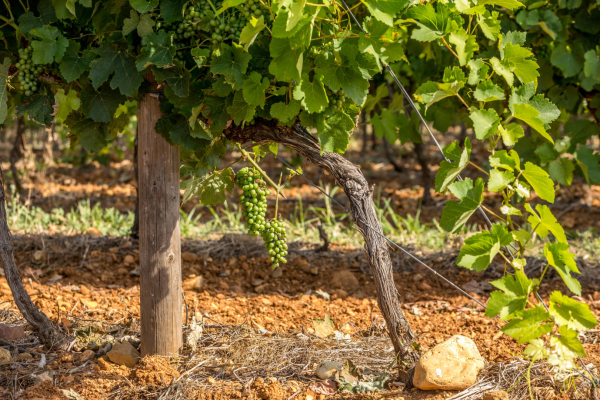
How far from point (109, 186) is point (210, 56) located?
531 centimetres

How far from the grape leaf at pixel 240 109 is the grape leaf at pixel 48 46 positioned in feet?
2.04

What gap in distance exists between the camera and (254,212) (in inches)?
87.3

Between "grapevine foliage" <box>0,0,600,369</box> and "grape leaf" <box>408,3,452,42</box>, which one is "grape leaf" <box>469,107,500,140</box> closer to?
"grapevine foliage" <box>0,0,600,369</box>

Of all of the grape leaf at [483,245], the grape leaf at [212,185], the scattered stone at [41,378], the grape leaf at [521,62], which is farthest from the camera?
the grape leaf at [212,185]

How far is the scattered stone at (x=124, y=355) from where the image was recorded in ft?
7.32

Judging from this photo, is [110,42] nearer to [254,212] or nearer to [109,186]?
[254,212]

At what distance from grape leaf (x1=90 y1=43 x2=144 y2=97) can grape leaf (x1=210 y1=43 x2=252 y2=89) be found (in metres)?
0.36

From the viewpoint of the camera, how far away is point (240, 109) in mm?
1830

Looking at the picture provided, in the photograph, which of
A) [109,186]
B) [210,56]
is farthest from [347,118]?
[109,186]

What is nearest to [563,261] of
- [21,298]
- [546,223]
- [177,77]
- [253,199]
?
[546,223]

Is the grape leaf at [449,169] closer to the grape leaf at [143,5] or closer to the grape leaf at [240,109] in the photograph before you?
the grape leaf at [240,109]

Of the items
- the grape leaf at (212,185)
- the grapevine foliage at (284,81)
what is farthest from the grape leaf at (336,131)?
the grape leaf at (212,185)

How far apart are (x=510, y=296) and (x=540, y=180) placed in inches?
14.5

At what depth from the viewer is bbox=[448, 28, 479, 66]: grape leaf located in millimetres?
1712
